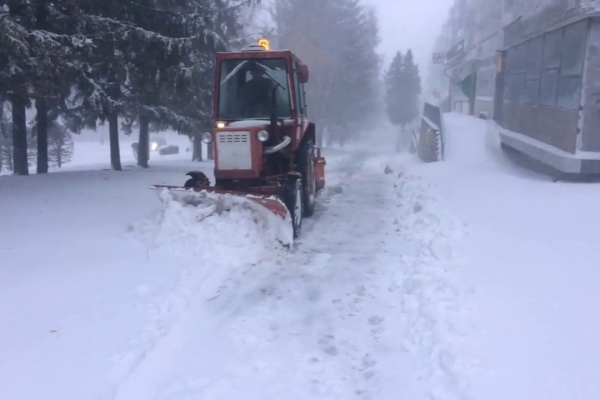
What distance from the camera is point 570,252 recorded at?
21.2 ft

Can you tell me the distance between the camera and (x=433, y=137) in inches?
936

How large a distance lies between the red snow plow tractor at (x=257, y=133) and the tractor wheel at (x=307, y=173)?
0.06 ft

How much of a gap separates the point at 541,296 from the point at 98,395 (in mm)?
4085

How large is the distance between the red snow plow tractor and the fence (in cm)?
1241

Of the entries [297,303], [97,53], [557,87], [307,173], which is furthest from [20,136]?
[557,87]

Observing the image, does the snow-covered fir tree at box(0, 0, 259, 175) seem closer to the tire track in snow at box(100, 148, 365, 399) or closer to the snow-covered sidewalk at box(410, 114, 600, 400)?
the tire track in snow at box(100, 148, 365, 399)

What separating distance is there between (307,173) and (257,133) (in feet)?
6.26

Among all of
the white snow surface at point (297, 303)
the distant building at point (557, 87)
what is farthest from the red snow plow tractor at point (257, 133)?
the distant building at point (557, 87)

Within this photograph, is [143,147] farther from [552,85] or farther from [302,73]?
[552,85]

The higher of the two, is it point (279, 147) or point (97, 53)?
point (97, 53)

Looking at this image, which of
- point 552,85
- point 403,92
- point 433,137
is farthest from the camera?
point 403,92

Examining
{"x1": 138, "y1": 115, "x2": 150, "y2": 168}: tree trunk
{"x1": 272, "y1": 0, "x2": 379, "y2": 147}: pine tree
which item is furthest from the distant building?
{"x1": 272, "y1": 0, "x2": 379, "y2": 147}: pine tree

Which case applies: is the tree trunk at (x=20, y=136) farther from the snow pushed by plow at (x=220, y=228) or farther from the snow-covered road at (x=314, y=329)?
the snow-covered road at (x=314, y=329)

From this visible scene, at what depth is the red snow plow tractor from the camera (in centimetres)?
812
